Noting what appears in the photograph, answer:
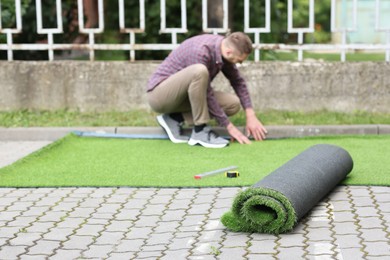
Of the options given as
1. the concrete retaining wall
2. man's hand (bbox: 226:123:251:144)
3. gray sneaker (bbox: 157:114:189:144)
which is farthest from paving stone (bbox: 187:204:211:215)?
the concrete retaining wall

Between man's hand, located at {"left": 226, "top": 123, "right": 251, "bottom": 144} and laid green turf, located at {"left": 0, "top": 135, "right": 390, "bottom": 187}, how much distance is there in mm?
72

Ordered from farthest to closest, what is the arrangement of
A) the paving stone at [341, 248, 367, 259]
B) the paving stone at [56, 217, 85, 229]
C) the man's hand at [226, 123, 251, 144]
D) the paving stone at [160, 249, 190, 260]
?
the man's hand at [226, 123, 251, 144]
the paving stone at [56, 217, 85, 229]
the paving stone at [160, 249, 190, 260]
the paving stone at [341, 248, 367, 259]

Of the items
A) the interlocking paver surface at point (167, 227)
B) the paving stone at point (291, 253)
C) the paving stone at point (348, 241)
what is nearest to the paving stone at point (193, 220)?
the interlocking paver surface at point (167, 227)

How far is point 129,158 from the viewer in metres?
8.20

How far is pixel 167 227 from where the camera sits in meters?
5.74

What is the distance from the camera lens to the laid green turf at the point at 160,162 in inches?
282

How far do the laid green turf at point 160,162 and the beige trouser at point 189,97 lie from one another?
0.35 metres

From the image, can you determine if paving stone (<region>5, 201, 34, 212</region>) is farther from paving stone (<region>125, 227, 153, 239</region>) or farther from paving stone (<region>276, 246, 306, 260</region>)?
paving stone (<region>276, 246, 306, 260</region>)

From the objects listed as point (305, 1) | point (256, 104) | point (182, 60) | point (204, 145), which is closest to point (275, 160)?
point (204, 145)

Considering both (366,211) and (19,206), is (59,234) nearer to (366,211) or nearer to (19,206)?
(19,206)

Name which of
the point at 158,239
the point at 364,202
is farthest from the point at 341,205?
the point at 158,239

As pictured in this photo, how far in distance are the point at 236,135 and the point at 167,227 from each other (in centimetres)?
318

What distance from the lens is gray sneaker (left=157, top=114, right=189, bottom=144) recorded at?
9008mm

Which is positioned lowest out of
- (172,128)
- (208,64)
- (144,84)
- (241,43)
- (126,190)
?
(126,190)
